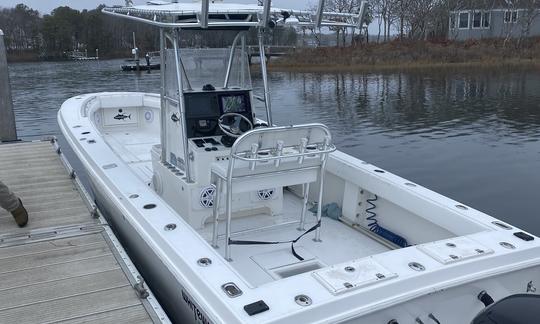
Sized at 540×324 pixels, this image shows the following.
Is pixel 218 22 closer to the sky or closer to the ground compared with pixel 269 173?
closer to the sky

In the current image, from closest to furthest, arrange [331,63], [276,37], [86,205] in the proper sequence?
[276,37] → [86,205] → [331,63]

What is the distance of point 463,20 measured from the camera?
35188 mm

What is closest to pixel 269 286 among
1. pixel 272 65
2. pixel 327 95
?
pixel 327 95

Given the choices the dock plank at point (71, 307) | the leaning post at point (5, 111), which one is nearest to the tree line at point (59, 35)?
the leaning post at point (5, 111)

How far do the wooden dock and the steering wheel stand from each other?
44.6 inches

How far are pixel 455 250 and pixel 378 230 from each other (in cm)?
120

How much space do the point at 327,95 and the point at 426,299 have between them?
1604 cm

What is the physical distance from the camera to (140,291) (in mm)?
2664

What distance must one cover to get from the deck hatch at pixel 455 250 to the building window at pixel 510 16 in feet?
115

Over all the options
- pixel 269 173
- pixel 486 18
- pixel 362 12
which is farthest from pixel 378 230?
pixel 486 18

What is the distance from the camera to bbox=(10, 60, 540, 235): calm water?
719cm

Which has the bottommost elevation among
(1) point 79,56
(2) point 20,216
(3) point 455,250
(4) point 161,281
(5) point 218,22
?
(4) point 161,281

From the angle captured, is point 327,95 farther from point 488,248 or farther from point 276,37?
point 488,248

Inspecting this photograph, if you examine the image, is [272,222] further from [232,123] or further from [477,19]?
[477,19]
